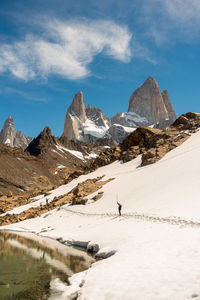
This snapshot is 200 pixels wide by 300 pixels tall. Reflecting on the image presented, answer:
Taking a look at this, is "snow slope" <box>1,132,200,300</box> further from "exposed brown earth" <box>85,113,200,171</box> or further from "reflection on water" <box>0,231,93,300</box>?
"exposed brown earth" <box>85,113,200,171</box>

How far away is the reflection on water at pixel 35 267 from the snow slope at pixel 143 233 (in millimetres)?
1457

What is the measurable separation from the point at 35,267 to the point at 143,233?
767 cm

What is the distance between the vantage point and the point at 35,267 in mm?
16422

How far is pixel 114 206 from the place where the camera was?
34250 millimetres

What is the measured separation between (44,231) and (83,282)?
79.6 ft

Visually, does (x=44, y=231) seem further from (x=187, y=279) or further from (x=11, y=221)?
(x=187, y=279)

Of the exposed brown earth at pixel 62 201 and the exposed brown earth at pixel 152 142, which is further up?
the exposed brown earth at pixel 152 142

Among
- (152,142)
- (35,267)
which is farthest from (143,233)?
(152,142)

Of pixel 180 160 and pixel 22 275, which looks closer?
pixel 22 275

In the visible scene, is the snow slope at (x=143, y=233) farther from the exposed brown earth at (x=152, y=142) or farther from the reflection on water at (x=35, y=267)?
the exposed brown earth at (x=152, y=142)

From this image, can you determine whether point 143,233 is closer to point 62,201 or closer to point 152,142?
point 62,201

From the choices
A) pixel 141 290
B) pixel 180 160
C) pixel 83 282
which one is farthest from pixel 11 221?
pixel 141 290

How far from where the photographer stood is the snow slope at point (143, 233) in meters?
9.11

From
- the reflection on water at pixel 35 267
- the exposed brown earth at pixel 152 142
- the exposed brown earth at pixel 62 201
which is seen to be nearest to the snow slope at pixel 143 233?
the reflection on water at pixel 35 267
